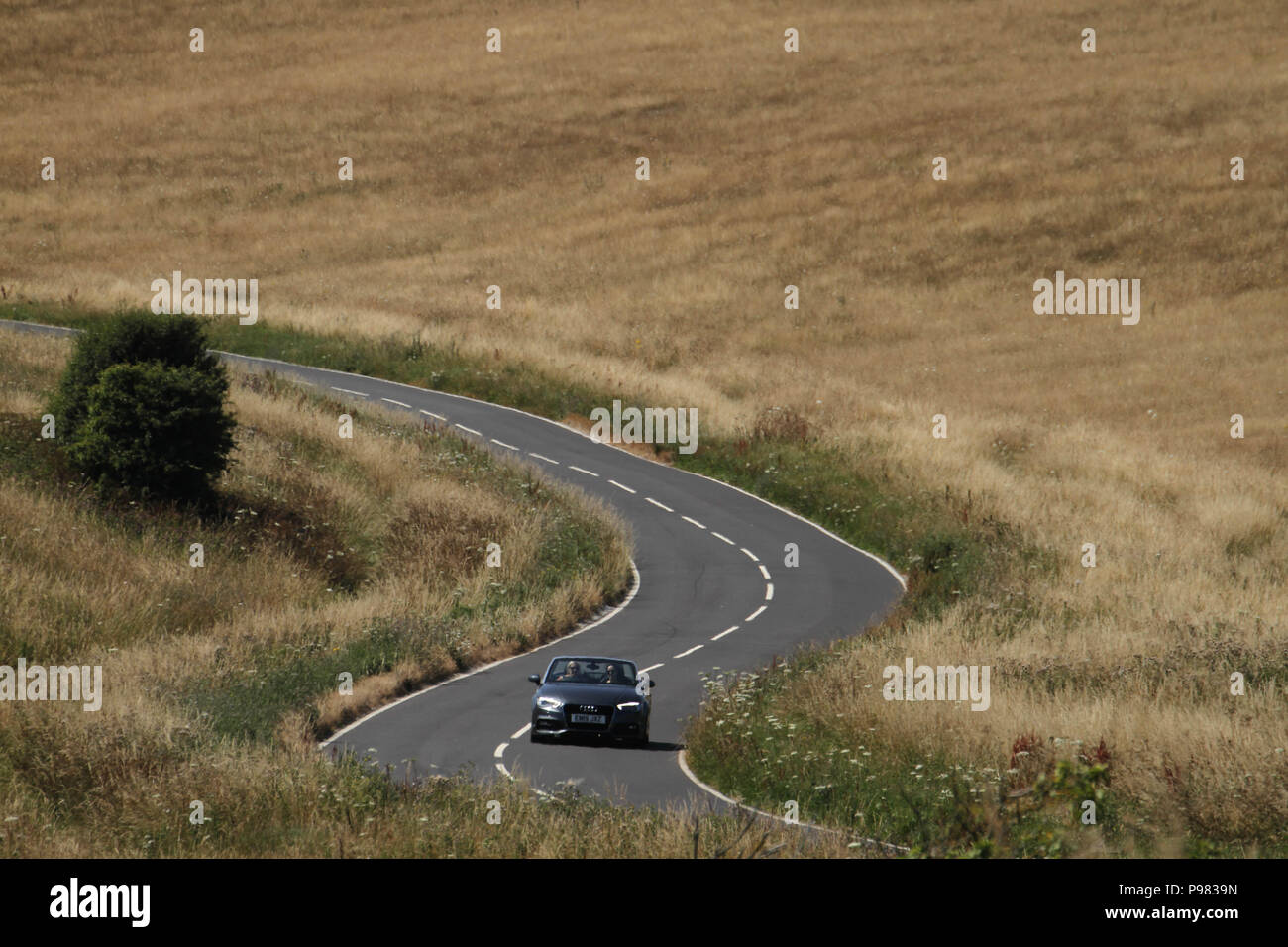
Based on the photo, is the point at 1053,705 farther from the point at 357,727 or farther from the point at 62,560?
the point at 62,560

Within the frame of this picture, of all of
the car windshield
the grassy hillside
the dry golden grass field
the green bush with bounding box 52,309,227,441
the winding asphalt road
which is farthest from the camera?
the dry golden grass field

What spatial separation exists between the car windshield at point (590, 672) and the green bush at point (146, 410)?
38.6 ft

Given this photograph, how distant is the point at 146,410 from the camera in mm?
27594

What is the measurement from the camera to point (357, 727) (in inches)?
754

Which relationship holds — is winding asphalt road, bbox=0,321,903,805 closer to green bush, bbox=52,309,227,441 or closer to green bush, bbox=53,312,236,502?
green bush, bbox=53,312,236,502

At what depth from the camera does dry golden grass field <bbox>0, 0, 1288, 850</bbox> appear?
108ft

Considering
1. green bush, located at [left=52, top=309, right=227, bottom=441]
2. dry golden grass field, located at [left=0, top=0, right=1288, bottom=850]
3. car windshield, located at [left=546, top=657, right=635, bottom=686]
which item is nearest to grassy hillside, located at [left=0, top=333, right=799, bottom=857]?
green bush, located at [left=52, top=309, right=227, bottom=441]

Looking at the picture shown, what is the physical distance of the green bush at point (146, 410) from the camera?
27469 mm

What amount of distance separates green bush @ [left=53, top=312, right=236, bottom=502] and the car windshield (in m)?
11.8

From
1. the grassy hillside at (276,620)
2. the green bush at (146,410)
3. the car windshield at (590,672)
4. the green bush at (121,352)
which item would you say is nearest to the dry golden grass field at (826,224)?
the grassy hillside at (276,620)

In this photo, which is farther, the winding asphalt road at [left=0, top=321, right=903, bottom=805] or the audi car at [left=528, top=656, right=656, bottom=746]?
the audi car at [left=528, top=656, right=656, bottom=746]

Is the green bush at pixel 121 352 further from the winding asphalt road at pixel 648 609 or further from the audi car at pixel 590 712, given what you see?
the audi car at pixel 590 712

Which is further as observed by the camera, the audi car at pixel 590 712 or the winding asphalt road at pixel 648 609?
the audi car at pixel 590 712

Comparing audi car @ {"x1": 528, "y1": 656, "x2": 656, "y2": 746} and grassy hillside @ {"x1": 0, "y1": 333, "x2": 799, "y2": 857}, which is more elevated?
grassy hillside @ {"x1": 0, "y1": 333, "x2": 799, "y2": 857}
